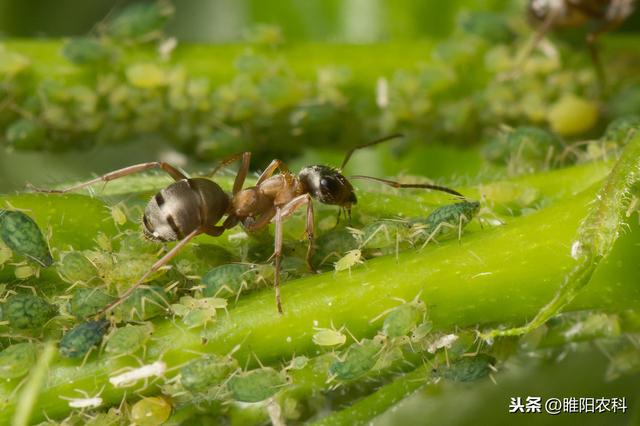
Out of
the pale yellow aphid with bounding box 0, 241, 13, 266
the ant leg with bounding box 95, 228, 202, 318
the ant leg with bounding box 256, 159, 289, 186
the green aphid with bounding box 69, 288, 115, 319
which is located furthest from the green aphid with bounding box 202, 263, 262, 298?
the ant leg with bounding box 256, 159, 289, 186

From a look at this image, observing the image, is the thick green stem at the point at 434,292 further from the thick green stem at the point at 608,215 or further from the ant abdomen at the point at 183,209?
the ant abdomen at the point at 183,209

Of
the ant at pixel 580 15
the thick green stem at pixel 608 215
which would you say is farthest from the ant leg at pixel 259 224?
the ant at pixel 580 15

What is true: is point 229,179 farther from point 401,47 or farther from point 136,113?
point 401,47

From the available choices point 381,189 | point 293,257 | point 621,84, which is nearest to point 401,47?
point 621,84

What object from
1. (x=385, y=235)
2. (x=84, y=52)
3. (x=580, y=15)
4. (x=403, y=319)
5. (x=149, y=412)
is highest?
(x=580, y=15)

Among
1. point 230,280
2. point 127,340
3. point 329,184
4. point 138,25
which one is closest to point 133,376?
point 127,340

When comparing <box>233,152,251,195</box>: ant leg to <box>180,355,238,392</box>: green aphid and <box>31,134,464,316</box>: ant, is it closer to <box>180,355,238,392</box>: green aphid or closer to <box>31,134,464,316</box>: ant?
<box>31,134,464,316</box>: ant

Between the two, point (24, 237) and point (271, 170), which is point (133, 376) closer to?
point (24, 237)
